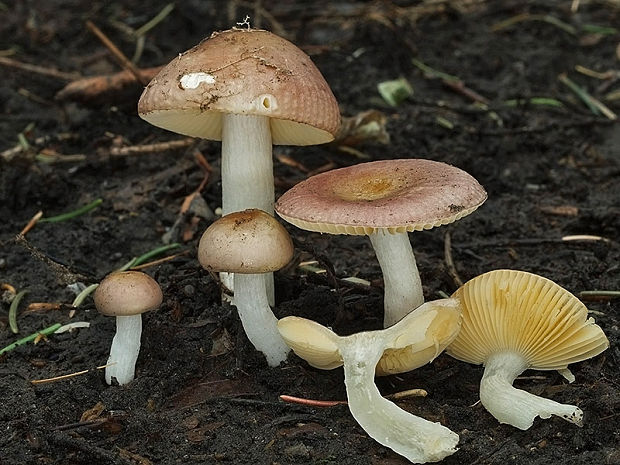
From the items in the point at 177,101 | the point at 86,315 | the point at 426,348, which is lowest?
the point at 86,315

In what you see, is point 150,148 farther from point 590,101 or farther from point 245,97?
point 590,101

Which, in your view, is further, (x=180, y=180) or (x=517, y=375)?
(x=180, y=180)

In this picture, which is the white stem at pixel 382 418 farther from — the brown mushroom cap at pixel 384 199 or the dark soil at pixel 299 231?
the brown mushroom cap at pixel 384 199

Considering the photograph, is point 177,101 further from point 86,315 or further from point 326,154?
point 326,154

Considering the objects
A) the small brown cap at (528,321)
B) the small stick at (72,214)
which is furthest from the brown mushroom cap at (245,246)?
the small stick at (72,214)

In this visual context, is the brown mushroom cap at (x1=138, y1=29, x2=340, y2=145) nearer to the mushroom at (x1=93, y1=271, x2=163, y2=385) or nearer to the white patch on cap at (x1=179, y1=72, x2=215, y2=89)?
the white patch on cap at (x1=179, y1=72, x2=215, y2=89)

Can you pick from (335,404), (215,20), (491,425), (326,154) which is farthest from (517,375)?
(215,20)

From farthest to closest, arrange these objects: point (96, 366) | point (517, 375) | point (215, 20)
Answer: point (215, 20) < point (96, 366) < point (517, 375)
